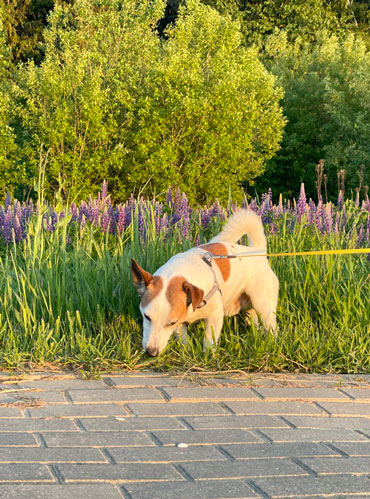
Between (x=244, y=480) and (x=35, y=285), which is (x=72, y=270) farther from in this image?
(x=244, y=480)

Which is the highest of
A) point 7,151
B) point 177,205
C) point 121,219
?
point 7,151

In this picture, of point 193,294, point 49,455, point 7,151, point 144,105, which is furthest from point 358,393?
point 7,151

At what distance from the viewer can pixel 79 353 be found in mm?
5258

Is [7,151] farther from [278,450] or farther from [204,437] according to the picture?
[278,450]

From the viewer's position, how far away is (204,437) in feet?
12.3

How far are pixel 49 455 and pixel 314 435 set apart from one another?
1300 millimetres

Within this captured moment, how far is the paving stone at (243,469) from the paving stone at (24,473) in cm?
58

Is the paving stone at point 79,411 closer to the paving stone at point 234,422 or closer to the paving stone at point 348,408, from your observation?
the paving stone at point 234,422

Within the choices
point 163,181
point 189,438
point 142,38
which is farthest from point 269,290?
point 142,38

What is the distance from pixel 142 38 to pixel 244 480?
125ft

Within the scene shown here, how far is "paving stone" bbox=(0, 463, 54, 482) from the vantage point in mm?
3076

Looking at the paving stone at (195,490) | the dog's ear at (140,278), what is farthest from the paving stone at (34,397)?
the paving stone at (195,490)

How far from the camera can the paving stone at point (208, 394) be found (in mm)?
4441

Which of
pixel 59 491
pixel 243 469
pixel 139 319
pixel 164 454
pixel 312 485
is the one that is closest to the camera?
pixel 59 491
